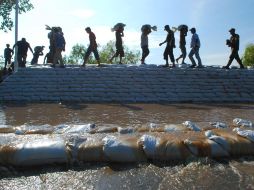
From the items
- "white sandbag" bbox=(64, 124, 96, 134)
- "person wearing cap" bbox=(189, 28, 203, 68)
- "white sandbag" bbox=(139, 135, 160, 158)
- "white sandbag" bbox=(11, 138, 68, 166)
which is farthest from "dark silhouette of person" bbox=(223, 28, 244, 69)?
"white sandbag" bbox=(11, 138, 68, 166)

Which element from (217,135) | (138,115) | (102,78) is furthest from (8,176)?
(102,78)

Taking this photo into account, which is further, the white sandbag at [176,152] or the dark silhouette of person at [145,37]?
the dark silhouette of person at [145,37]

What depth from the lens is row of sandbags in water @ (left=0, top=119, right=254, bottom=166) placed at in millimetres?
3771

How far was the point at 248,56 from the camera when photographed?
160 ft

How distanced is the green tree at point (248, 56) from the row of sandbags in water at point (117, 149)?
148ft

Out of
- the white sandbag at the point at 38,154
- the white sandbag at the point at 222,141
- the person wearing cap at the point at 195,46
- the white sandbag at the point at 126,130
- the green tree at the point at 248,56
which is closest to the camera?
the white sandbag at the point at 38,154

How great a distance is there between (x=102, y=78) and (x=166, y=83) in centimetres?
178

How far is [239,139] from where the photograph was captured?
13.5 feet

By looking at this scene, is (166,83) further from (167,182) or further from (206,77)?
(167,182)

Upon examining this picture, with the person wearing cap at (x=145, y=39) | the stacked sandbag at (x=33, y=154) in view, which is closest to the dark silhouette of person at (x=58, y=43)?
the person wearing cap at (x=145, y=39)

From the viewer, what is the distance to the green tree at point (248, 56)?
47.7m

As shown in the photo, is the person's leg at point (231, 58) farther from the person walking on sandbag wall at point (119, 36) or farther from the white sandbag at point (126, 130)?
the white sandbag at point (126, 130)

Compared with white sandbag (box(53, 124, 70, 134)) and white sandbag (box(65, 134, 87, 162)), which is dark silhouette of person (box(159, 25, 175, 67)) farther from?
white sandbag (box(65, 134, 87, 162))

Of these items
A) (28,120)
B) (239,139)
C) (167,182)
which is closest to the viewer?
(167,182)
